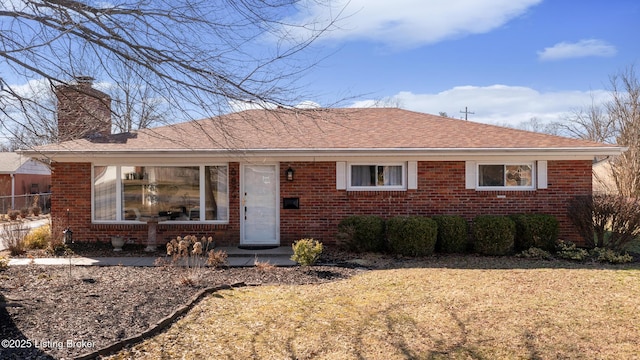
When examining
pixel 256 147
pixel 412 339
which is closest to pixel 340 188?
pixel 256 147

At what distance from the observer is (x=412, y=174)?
11.4m

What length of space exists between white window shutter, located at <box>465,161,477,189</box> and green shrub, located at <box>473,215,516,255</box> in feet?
Answer: 4.06

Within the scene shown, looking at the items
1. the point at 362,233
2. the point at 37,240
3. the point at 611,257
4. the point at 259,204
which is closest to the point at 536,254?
the point at 611,257

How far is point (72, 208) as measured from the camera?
38.3 feet

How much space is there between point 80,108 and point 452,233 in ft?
26.2

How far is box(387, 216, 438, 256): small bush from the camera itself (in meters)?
10.1

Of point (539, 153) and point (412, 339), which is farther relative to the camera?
point (539, 153)

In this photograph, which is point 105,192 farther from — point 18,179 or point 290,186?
point 18,179

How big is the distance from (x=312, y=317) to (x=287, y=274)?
2.55 m

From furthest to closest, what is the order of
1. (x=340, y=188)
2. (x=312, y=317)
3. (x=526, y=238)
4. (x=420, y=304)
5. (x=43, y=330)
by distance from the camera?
(x=340, y=188), (x=526, y=238), (x=420, y=304), (x=312, y=317), (x=43, y=330)

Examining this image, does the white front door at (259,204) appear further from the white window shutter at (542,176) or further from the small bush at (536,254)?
the white window shutter at (542,176)

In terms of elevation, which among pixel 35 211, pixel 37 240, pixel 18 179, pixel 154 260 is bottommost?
pixel 154 260

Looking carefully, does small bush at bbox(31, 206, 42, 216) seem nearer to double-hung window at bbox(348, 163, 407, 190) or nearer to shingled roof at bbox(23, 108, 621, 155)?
shingled roof at bbox(23, 108, 621, 155)

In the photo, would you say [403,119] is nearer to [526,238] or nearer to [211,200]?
[526,238]
